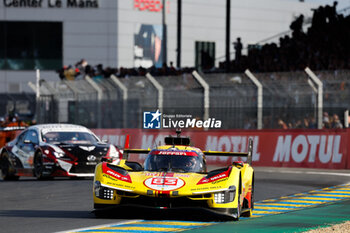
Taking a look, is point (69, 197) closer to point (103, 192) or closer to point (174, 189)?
point (103, 192)

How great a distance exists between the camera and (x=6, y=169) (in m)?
22.0

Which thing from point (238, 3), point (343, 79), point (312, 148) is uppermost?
point (238, 3)

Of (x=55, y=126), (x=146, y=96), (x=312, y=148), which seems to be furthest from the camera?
(x=146, y=96)

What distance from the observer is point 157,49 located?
5575 centimetres

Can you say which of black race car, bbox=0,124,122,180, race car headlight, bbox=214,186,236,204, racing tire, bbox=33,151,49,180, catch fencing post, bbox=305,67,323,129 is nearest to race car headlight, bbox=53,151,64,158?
black race car, bbox=0,124,122,180

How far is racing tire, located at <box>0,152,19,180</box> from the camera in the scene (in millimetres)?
21789

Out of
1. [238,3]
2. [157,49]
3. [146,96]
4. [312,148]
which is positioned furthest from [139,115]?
[238,3]

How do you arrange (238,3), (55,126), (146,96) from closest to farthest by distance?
(55,126) → (146,96) → (238,3)

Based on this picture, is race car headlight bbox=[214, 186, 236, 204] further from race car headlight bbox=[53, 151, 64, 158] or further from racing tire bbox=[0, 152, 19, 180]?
racing tire bbox=[0, 152, 19, 180]

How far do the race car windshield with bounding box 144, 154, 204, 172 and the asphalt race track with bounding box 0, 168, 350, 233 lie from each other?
2.13 ft

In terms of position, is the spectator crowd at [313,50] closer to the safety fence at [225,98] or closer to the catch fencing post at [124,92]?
the safety fence at [225,98]

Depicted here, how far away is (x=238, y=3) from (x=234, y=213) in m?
49.9

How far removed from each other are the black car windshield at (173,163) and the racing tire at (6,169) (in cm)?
973

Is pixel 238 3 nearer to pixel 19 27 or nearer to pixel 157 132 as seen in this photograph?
pixel 19 27
